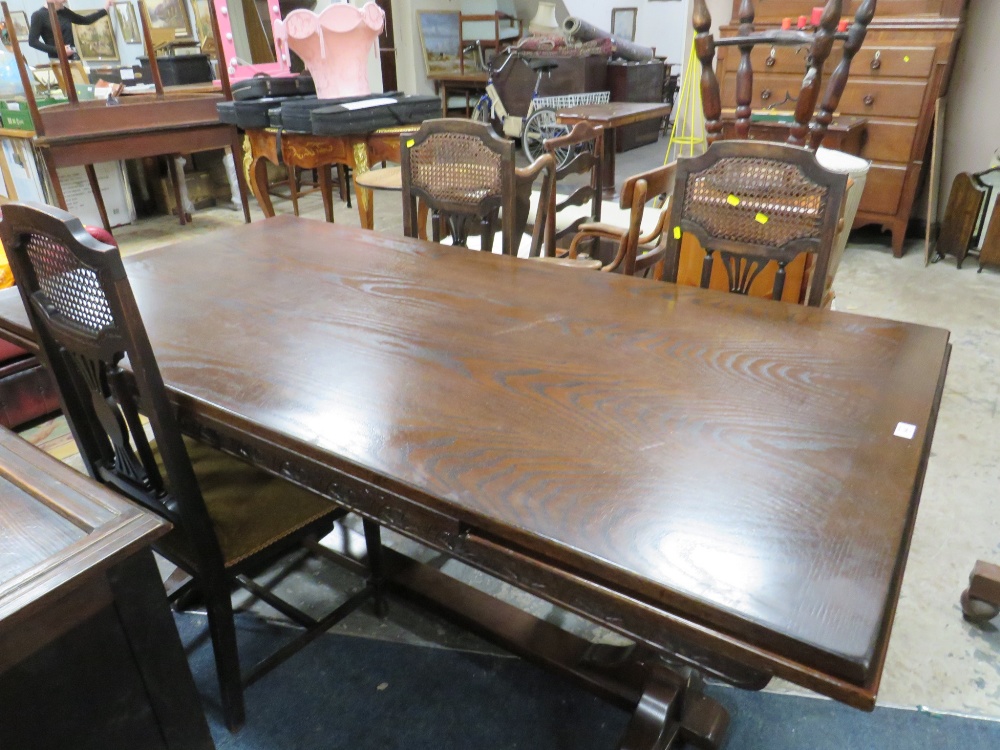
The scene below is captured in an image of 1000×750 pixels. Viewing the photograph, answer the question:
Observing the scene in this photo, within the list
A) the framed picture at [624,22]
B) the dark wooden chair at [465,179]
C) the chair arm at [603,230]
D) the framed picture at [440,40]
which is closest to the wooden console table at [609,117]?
the chair arm at [603,230]

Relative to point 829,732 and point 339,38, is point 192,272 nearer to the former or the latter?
point 829,732

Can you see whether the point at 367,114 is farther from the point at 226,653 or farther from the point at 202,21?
the point at 202,21

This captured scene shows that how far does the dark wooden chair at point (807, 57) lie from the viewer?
6.66 feet

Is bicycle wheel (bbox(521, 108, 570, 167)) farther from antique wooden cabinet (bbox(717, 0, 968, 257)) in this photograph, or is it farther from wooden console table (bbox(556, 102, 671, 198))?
antique wooden cabinet (bbox(717, 0, 968, 257))

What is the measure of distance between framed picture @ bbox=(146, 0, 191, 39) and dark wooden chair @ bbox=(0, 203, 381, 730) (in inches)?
174

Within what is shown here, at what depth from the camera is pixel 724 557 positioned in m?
0.72

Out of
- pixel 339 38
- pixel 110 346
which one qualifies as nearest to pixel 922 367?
pixel 110 346

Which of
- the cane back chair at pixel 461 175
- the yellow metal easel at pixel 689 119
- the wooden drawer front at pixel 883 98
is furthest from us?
the yellow metal easel at pixel 689 119

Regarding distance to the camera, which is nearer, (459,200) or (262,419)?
(262,419)

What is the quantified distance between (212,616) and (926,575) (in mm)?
1654

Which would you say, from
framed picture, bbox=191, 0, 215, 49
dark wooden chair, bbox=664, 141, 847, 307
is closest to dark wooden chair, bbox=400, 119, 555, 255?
dark wooden chair, bbox=664, 141, 847, 307

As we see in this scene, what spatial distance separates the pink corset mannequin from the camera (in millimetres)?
2992

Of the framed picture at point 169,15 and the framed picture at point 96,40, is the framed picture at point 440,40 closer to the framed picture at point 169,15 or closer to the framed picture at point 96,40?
the framed picture at point 169,15

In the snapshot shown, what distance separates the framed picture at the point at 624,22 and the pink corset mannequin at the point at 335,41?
6185mm
